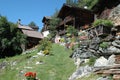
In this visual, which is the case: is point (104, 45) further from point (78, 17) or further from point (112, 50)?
point (78, 17)

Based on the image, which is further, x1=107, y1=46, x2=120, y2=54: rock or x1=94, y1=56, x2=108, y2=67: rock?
x1=107, y1=46, x2=120, y2=54: rock

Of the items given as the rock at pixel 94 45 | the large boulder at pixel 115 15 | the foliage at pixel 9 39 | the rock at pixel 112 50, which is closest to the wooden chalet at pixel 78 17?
the foliage at pixel 9 39


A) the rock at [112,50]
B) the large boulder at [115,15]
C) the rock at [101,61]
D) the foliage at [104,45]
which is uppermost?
the large boulder at [115,15]

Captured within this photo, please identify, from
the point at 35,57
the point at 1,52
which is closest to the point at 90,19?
the point at 1,52

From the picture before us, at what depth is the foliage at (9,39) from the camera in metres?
51.5

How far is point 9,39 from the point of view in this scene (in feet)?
172

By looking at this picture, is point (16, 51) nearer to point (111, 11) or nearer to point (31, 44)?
point (31, 44)

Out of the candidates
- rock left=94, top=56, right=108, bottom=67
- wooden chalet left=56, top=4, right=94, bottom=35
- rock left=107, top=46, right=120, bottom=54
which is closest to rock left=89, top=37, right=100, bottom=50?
rock left=107, top=46, right=120, bottom=54

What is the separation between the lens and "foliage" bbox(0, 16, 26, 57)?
5147 cm

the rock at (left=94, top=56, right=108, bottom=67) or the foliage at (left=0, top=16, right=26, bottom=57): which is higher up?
the foliage at (left=0, top=16, right=26, bottom=57)

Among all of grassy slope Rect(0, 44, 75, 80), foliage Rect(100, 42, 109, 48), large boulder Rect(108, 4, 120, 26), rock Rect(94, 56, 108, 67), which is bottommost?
grassy slope Rect(0, 44, 75, 80)

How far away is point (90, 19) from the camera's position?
185 ft

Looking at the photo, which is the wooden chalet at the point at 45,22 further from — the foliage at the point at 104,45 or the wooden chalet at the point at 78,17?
the foliage at the point at 104,45

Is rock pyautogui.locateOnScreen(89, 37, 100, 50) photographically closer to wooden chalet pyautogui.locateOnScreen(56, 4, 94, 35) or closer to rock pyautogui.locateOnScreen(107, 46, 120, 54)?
rock pyautogui.locateOnScreen(107, 46, 120, 54)
